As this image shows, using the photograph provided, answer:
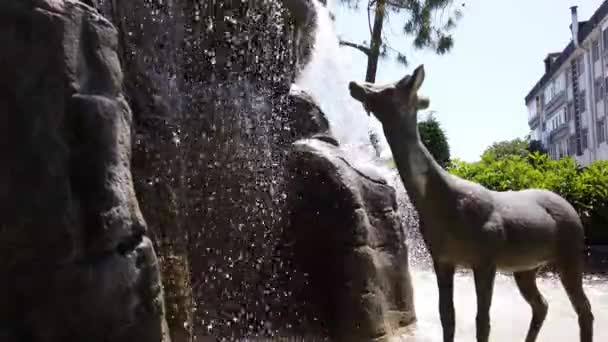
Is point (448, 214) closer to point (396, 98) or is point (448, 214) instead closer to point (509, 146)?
point (396, 98)

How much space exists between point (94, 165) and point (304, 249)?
11.5ft

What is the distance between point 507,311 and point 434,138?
1306 cm

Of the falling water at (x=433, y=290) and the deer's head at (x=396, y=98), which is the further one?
the falling water at (x=433, y=290)

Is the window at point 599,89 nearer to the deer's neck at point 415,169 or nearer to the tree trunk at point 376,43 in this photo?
the tree trunk at point 376,43

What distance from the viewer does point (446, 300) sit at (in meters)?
4.12

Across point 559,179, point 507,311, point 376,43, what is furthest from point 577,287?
point 376,43

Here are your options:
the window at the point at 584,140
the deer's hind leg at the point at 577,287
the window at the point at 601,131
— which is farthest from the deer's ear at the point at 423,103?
the window at the point at 584,140

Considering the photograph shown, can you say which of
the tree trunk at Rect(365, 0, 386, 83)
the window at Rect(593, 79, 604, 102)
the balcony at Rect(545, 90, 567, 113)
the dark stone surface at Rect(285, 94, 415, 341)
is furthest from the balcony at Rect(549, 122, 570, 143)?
the dark stone surface at Rect(285, 94, 415, 341)

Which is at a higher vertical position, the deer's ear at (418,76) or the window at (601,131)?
the window at (601,131)

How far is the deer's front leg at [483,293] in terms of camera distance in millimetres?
3945

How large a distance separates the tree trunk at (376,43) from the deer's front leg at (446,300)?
13292mm

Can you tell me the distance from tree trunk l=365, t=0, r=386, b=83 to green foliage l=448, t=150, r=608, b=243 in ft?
13.5

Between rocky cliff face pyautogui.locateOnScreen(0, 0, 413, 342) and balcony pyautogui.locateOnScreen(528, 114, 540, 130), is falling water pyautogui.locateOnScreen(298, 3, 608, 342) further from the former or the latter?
balcony pyautogui.locateOnScreen(528, 114, 540, 130)

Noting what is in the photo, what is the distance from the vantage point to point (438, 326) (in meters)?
7.00
